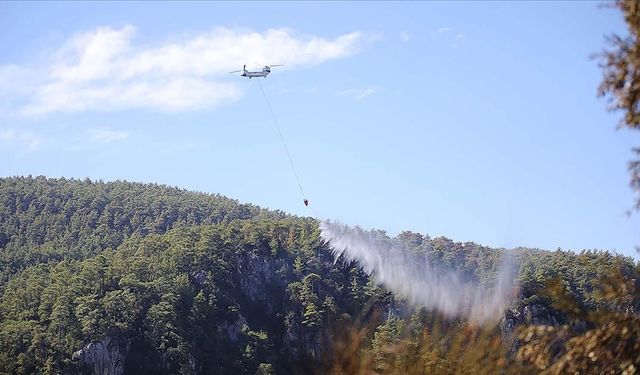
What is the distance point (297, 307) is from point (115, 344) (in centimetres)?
3898

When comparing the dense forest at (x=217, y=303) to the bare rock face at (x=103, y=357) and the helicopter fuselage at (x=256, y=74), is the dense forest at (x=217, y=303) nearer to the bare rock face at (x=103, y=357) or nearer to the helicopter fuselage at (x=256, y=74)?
the bare rock face at (x=103, y=357)

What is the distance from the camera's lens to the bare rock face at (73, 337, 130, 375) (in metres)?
116

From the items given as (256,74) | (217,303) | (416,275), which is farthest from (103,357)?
(416,275)

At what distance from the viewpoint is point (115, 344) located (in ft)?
400

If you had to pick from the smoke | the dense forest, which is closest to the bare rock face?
the dense forest

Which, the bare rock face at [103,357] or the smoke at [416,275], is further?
the smoke at [416,275]

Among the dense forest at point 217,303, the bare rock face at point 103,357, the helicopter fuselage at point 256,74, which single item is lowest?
the bare rock face at point 103,357

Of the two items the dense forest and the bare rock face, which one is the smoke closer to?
the dense forest

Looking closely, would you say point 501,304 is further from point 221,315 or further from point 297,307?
point 221,315

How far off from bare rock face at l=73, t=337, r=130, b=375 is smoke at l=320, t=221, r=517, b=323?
52592 mm

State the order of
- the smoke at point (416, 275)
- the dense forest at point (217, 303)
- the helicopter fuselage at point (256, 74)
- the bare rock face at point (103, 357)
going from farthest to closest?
the smoke at point (416, 275) → the dense forest at point (217, 303) → the bare rock face at point (103, 357) → the helicopter fuselage at point (256, 74)

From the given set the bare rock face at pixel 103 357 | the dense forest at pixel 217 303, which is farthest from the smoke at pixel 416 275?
the bare rock face at pixel 103 357

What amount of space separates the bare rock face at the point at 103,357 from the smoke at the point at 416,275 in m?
52.6

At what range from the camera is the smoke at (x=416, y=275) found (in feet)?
458
